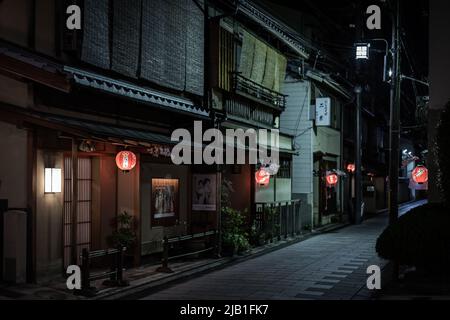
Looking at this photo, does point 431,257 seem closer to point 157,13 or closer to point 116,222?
point 116,222

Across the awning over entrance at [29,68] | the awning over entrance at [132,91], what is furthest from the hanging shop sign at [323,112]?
the awning over entrance at [29,68]

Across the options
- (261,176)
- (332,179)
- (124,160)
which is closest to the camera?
(124,160)

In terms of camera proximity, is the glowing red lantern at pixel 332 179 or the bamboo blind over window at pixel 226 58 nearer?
the bamboo blind over window at pixel 226 58

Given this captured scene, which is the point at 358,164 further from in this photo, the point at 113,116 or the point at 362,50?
the point at 113,116

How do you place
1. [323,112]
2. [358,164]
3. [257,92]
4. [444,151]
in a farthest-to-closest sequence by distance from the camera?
[358,164] → [323,112] → [257,92] → [444,151]

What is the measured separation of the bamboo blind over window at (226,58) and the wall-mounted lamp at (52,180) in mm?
9394

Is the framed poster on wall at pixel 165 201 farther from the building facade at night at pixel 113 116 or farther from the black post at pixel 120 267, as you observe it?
the black post at pixel 120 267

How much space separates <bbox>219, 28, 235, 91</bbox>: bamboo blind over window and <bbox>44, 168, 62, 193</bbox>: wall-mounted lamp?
30.8 ft

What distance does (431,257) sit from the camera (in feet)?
39.4

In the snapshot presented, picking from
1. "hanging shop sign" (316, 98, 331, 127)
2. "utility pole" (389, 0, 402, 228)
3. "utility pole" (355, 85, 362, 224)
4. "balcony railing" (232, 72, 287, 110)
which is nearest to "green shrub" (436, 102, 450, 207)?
"utility pole" (389, 0, 402, 228)

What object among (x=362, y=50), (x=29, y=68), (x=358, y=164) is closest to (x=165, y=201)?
(x=29, y=68)

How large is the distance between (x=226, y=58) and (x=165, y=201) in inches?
278

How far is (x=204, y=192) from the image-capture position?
19062mm

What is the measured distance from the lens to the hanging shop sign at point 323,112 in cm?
2922
